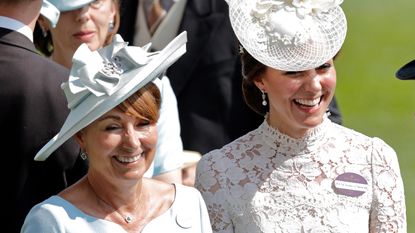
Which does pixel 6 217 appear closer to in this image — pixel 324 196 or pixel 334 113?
pixel 324 196

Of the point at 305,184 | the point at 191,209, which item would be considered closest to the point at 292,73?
the point at 305,184

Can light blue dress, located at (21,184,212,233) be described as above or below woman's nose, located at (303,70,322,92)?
below

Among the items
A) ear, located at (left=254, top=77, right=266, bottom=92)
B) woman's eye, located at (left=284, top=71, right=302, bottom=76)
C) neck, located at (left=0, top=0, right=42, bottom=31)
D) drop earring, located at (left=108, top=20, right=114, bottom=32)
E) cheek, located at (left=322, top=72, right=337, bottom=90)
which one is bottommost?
drop earring, located at (left=108, top=20, right=114, bottom=32)

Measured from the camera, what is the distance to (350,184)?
665cm

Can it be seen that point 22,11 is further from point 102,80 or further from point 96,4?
point 96,4

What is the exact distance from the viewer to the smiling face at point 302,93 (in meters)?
6.59

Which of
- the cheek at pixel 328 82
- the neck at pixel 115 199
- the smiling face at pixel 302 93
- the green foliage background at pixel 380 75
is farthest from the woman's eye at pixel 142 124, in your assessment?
the green foliage background at pixel 380 75

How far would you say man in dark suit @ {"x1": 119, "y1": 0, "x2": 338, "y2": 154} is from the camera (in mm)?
9273

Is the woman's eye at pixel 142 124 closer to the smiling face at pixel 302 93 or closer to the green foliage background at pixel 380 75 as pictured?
the smiling face at pixel 302 93

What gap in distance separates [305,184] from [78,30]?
6.14ft

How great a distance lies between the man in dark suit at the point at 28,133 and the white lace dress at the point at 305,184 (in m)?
0.63

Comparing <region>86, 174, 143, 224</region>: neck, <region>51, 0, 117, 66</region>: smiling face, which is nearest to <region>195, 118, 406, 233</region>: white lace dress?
<region>86, 174, 143, 224</region>: neck

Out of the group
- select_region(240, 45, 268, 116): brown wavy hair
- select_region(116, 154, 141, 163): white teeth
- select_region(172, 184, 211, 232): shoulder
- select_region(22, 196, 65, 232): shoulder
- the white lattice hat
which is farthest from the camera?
select_region(240, 45, 268, 116): brown wavy hair

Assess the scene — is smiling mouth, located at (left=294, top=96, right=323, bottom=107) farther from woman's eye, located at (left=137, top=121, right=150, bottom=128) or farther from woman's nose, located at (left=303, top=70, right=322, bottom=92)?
woman's eye, located at (left=137, top=121, right=150, bottom=128)
